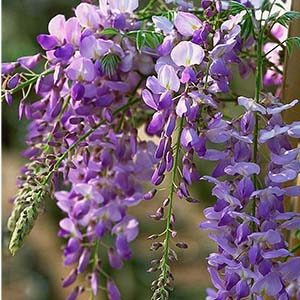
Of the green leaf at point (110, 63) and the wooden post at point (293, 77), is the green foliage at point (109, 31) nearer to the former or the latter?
the green leaf at point (110, 63)

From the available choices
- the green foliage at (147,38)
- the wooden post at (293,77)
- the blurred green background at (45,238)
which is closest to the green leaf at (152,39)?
the green foliage at (147,38)

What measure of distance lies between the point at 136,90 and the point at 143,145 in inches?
2.2

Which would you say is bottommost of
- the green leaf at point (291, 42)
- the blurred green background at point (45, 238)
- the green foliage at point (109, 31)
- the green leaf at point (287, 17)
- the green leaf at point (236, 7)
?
the blurred green background at point (45, 238)

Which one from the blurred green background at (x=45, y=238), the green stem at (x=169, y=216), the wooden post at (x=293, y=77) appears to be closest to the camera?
the green stem at (x=169, y=216)

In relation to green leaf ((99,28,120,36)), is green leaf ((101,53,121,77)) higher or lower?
lower

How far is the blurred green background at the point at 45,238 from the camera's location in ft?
6.07

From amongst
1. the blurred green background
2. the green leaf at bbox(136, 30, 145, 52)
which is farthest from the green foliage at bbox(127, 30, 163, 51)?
the blurred green background

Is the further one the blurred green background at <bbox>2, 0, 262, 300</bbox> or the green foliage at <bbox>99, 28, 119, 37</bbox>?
the blurred green background at <bbox>2, 0, 262, 300</bbox>

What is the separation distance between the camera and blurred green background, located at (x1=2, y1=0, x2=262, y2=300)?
1.85 meters

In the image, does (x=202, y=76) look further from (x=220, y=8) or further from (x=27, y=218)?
(x=27, y=218)

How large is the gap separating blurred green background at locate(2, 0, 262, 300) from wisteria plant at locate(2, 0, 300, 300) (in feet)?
3.53

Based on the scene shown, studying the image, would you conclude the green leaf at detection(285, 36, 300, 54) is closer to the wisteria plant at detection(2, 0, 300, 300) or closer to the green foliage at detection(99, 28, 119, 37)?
the wisteria plant at detection(2, 0, 300, 300)

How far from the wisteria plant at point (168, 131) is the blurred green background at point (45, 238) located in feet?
3.53

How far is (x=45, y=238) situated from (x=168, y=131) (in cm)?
158
